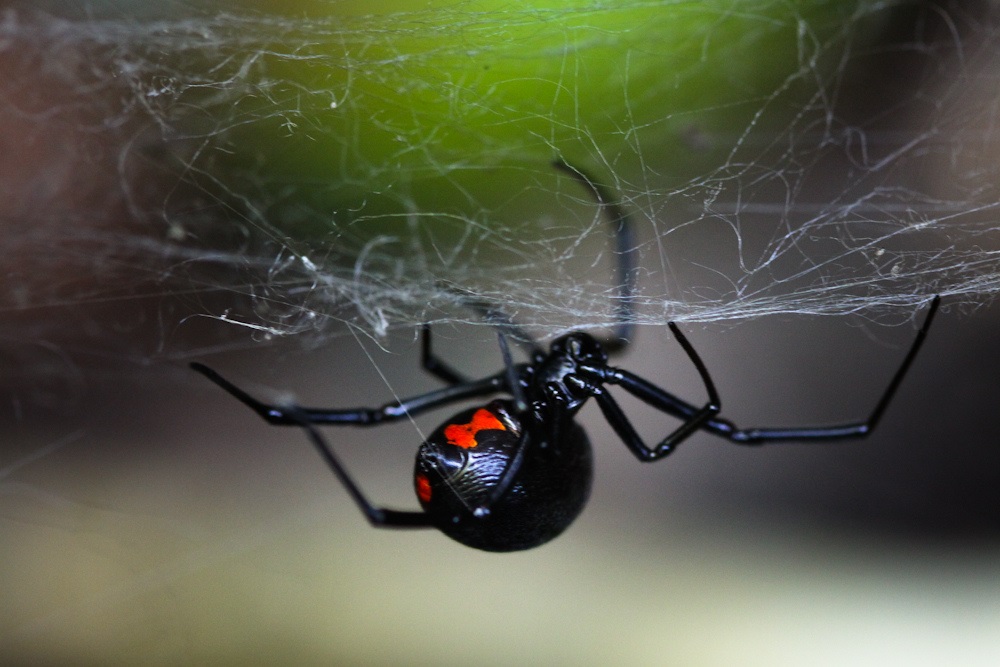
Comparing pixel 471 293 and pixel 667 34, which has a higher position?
pixel 667 34

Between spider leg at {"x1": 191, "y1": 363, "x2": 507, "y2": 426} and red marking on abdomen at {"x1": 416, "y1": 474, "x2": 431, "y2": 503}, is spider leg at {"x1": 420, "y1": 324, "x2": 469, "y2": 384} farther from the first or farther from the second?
red marking on abdomen at {"x1": 416, "y1": 474, "x2": 431, "y2": 503}

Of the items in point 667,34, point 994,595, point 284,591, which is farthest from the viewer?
point 284,591

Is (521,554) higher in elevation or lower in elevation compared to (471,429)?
lower

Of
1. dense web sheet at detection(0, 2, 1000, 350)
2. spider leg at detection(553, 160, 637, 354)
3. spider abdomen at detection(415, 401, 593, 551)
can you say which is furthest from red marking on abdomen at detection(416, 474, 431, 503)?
spider leg at detection(553, 160, 637, 354)

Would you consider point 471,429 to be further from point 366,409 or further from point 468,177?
point 468,177

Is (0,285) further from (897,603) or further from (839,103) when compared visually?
(897,603)

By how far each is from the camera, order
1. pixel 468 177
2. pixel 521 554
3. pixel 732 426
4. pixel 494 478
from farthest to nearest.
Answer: pixel 521 554 < pixel 468 177 < pixel 732 426 < pixel 494 478

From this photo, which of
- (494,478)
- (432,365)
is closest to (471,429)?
(494,478)

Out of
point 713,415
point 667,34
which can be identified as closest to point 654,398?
point 713,415
